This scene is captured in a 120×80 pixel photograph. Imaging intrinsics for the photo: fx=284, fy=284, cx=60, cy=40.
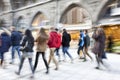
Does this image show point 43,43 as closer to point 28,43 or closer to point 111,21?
point 28,43

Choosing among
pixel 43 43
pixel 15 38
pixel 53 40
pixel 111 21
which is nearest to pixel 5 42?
pixel 15 38

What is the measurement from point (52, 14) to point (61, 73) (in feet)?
62.5

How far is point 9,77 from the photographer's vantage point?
8.95 meters

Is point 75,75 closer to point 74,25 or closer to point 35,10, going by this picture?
point 74,25

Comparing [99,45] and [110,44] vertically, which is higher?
[99,45]

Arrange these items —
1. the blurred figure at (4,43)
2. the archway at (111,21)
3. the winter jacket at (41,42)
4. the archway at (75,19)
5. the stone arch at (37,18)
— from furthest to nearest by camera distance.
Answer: the stone arch at (37,18)
the archway at (75,19)
the archway at (111,21)
the blurred figure at (4,43)
the winter jacket at (41,42)

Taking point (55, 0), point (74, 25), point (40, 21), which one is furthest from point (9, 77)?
point (40, 21)

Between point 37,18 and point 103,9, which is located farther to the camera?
point 37,18

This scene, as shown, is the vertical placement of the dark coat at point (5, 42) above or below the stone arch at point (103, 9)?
below

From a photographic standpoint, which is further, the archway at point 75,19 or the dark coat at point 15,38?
the archway at point 75,19

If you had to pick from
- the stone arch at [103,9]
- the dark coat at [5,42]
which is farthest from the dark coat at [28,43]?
the stone arch at [103,9]

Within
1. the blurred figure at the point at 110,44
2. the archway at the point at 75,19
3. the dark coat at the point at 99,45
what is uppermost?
the archway at the point at 75,19

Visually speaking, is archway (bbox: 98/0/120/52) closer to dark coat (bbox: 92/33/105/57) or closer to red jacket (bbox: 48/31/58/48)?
dark coat (bbox: 92/33/105/57)

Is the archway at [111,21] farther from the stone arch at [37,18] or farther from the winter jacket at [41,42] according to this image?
the winter jacket at [41,42]
